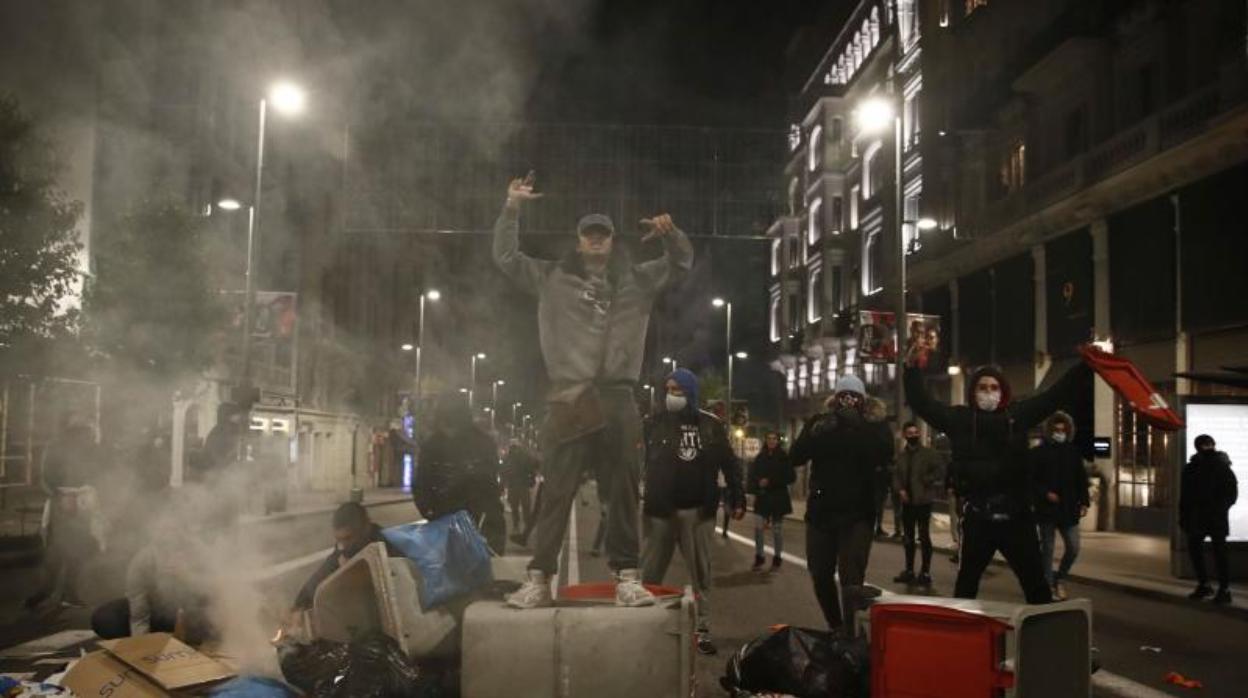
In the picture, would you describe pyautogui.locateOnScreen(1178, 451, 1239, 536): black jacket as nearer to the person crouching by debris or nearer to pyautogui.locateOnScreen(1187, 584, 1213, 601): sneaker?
pyautogui.locateOnScreen(1187, 584, 1213, 601): sneaker

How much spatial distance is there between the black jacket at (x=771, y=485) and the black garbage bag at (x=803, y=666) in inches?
300

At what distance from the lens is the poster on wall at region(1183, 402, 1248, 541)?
481 inches

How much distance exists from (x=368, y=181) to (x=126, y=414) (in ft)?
8.65

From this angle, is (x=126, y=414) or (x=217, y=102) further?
(x=126, y=414)

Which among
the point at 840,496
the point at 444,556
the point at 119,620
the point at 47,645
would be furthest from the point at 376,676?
the point at 47,645

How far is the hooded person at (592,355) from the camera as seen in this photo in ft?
15.9

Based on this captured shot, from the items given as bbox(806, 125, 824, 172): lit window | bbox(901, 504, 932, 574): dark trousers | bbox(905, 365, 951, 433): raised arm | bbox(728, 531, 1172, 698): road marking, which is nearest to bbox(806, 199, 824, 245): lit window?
bbox(806, 125, 824, 172): lit window

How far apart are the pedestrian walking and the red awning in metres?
6.19

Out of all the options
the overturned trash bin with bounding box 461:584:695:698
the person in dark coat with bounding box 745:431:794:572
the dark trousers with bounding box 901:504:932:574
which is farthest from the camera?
the person in dark coat with bounding box 745:431:794:572

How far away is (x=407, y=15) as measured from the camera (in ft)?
20.5

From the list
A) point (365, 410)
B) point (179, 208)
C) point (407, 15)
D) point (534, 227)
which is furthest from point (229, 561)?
point (365, 410)

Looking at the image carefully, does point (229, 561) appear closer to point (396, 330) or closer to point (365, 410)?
point (396, 330)

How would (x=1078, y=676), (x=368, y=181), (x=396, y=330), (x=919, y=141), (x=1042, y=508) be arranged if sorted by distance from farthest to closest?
1. (x=919, y=141)
2. (x=396, y=330)
3. (x=1042, y=508)
4. (x=368, y=181)
5. (x=1078, y=676)

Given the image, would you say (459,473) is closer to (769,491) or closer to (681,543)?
(681,543)
